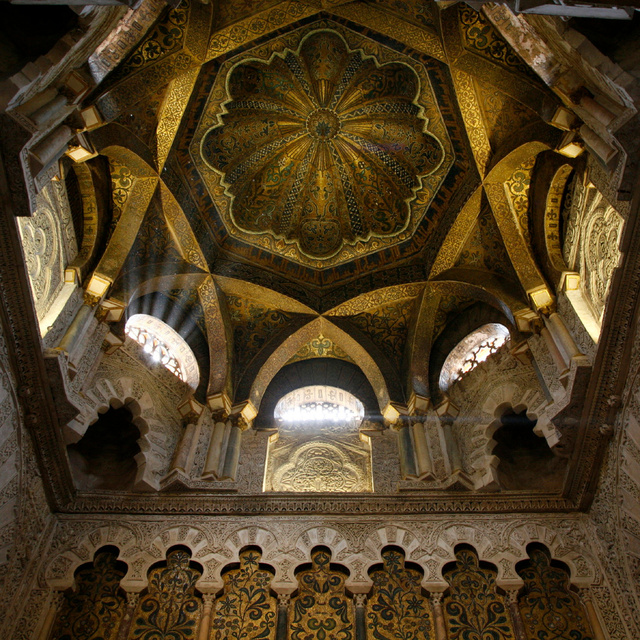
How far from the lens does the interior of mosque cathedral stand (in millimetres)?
6281

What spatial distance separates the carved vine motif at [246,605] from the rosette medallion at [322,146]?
18.4ft

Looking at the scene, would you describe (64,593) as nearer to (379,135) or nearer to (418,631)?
(418,631)

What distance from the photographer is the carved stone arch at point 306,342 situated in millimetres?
9477

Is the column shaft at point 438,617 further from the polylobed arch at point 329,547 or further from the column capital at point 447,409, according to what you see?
the column capital at point 447,409

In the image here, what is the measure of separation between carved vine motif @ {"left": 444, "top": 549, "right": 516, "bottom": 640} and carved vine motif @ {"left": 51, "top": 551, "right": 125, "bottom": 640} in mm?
3471

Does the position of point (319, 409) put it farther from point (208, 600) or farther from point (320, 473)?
point (208, 600)

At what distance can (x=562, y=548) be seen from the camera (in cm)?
707

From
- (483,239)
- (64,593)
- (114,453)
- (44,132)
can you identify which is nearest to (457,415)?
(483,239)

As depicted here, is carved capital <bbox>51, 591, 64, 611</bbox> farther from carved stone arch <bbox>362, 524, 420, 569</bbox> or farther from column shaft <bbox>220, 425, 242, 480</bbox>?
carved stone arch <bbox>362, 524, 420, 569</bbox>

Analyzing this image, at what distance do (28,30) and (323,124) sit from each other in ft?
19.0

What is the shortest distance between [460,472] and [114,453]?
4.55 m

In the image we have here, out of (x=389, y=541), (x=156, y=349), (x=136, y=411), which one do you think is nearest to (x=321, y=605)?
(x=389, y=541)

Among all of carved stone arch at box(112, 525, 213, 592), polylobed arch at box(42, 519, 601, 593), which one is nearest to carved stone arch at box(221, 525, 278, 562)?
polylobed arch at box(42, 519, 601, 593)

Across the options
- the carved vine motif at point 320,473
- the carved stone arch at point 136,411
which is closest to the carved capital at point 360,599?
the carved vine motif at point 320,473
